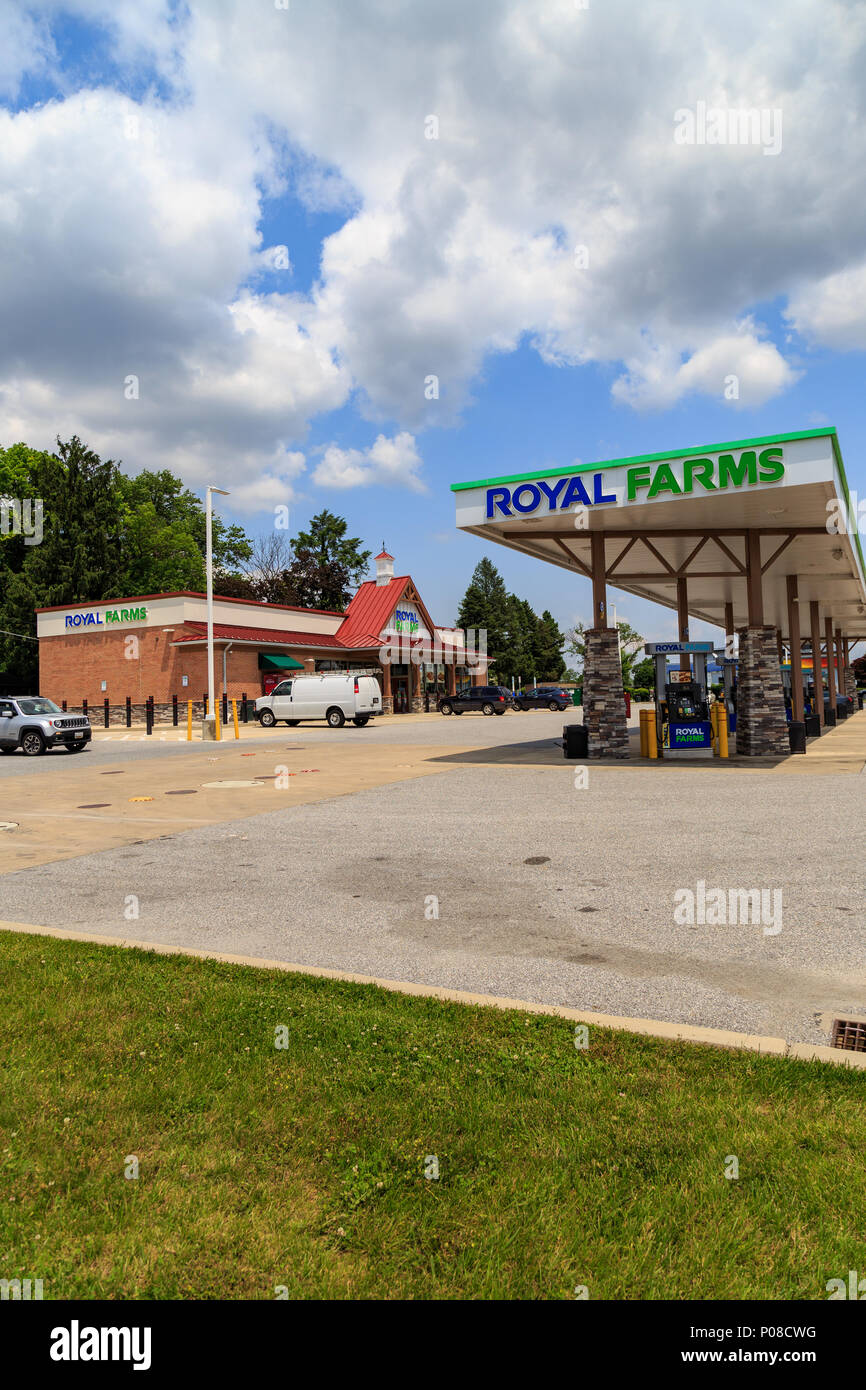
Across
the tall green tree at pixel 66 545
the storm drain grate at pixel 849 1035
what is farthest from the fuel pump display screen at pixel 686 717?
the tall green tree at pixel 66 545

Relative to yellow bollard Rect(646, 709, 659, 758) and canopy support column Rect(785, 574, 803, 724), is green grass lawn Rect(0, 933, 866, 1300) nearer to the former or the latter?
yellow bollard Rect(646, 709, 659, 758)

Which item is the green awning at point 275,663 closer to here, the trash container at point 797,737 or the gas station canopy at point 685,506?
the gas station canopy at point 685,506

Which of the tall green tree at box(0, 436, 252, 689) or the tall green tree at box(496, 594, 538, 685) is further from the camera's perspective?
the tall green tree at box(496, 594, 538, 685)

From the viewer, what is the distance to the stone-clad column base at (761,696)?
20.0 metres

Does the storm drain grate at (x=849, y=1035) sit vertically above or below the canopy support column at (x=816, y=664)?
below

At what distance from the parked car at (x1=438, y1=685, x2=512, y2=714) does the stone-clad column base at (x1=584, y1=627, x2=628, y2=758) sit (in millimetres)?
28791

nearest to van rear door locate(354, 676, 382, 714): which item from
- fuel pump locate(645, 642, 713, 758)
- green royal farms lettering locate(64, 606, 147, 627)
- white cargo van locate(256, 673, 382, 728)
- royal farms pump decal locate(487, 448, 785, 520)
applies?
white cargo van locate(256, 673, 382, 728)

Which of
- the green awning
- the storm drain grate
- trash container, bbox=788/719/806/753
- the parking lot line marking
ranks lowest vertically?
the storm drain grate

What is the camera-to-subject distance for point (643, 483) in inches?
703

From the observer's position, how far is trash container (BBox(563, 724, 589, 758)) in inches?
822

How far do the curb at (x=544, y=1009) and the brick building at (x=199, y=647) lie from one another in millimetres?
35022

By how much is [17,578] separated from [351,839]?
5595cm

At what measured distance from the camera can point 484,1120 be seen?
11.2 ft
